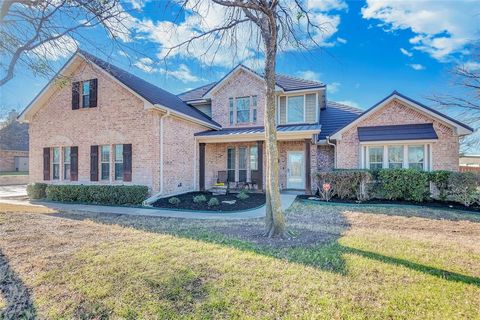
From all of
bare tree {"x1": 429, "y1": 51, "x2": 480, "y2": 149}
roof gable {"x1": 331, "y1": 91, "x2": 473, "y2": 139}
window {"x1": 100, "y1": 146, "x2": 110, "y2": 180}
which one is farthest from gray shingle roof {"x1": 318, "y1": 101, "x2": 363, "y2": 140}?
window {"x1": 100, "y1": 146, "x2": 110, "y2": 180}

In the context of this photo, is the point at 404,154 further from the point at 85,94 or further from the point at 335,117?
the point at 85,94

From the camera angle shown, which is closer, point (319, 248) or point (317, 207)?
point (319, 248)

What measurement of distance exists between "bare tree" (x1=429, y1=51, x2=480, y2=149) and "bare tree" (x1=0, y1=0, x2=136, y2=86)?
62.3 ft

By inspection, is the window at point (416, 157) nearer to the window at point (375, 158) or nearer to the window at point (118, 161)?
the window at point (375, 158)

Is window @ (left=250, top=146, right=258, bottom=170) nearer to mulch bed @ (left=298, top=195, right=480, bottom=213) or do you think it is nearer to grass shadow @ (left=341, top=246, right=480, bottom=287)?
mulch bed @ (left=298, top=195, right=480, bottom=213)

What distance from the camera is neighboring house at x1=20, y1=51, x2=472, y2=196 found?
12578 mm

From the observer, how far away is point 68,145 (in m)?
14.3

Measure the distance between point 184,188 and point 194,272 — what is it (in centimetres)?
1017

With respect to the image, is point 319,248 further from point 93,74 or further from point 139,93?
point 93,74

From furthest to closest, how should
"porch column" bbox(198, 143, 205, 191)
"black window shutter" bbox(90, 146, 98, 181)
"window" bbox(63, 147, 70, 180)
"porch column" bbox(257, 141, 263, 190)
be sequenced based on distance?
"porch column" bbox(198, 143, 205, 191), "porch column" bbox(257, 141, 263, 190), "window" bbox(63, 147, 70, 180), "black window shutter" bbox(90, 146, 98, 181)

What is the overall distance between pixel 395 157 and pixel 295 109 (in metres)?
6.01

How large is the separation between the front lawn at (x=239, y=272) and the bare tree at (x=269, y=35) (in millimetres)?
1238

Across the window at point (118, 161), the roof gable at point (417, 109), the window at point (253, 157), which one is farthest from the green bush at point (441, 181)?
the window at point (118, 161)

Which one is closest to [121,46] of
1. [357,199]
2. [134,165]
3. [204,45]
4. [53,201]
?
[204,45]
